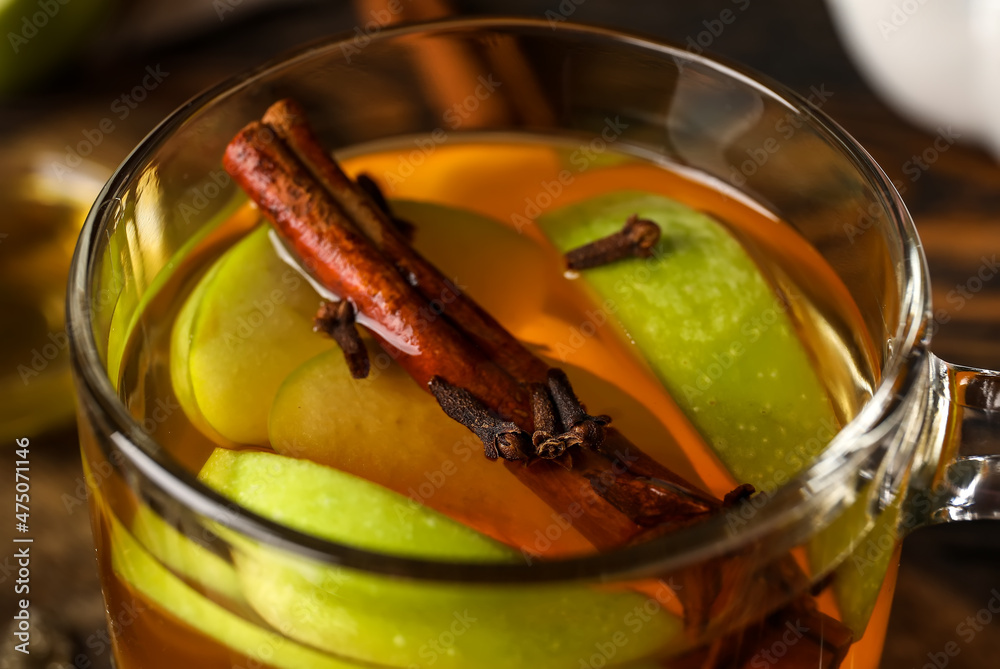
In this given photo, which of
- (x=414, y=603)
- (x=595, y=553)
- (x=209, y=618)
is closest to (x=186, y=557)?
(x=209, y=618)

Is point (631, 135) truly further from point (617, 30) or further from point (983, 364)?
point (983, 364)

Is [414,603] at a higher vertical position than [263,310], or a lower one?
lower

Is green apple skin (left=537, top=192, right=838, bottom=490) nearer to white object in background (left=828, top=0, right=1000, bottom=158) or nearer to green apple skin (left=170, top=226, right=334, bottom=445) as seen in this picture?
green apple skin (left=170, top=226, right=334, bottom=445)

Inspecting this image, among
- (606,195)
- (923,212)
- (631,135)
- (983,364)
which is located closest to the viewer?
(606,195)

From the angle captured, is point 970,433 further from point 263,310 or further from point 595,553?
point 263,310

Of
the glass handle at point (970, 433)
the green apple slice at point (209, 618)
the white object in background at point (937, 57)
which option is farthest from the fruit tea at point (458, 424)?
the white object in background at point (937, 57)

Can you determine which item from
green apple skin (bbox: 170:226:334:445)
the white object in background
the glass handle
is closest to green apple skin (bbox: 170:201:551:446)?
green apple skin (bbox: 170:226:334:445)

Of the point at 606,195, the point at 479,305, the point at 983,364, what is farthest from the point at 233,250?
the point at 983,364
